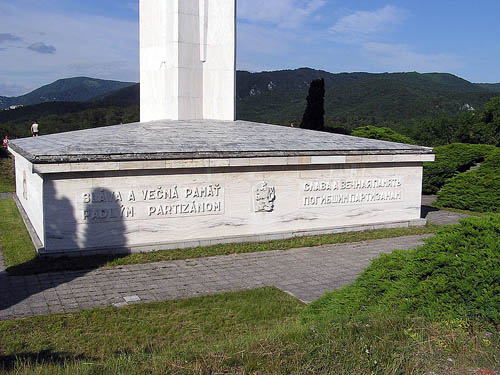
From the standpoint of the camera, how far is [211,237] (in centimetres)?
1080

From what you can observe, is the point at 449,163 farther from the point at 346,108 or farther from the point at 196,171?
the point at 346,108

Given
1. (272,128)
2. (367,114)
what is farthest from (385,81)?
(272,128)

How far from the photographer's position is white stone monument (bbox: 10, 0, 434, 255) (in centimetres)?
952

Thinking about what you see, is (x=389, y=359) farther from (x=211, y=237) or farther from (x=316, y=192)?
(x=316, y=192)

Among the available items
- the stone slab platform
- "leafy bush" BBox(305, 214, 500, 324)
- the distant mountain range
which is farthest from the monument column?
the distant mountain range

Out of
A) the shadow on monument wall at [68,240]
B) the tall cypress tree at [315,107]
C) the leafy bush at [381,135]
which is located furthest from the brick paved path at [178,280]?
the tall cypress tree at [315,107]

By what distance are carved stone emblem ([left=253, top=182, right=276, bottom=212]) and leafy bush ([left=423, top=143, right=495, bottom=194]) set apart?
12.4 m

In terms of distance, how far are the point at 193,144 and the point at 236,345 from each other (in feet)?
22.5

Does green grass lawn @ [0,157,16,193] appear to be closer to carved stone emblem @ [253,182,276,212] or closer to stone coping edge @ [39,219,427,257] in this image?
stone coping edge @ [39,219,427,257]

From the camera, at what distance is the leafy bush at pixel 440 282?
187 inches

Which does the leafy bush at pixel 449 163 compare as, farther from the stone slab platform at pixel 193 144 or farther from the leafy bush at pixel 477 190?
the stone slab platform at pixel 193 144

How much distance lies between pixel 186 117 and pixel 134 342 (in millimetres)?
9829

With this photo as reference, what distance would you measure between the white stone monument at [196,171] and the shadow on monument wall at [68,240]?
1.0 inches

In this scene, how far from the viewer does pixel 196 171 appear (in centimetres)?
1052
